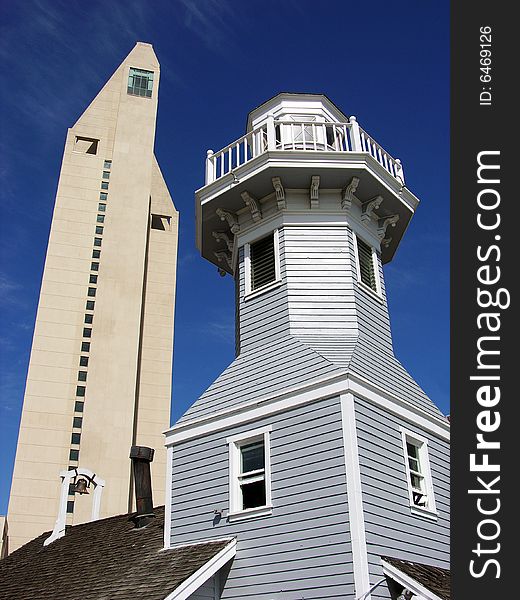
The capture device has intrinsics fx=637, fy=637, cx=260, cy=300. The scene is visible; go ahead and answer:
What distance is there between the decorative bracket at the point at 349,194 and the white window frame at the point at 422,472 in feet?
16.8

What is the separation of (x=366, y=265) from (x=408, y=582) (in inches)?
282

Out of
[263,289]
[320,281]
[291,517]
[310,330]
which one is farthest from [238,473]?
[320,281]

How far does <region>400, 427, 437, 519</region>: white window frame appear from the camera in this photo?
11.0 meters

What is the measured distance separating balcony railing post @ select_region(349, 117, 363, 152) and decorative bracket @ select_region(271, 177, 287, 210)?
1756 millimetres

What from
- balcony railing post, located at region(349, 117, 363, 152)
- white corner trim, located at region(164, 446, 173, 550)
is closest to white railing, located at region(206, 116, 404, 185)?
balcony railing post, located at region(349, 117, 363, 152)

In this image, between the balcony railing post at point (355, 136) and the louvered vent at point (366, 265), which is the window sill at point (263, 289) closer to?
the louvered vent at point (366, 265)

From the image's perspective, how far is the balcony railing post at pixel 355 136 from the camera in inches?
545

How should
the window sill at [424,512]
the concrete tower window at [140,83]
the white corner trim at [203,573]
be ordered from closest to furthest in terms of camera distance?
the white corner trim at [203,573]
the window sill at [424,512]
the concrete tower window at [140,83]

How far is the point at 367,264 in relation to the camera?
14391 mm

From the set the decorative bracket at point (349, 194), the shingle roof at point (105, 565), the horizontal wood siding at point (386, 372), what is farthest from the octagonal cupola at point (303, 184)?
the shingle roof at point (105, 565)

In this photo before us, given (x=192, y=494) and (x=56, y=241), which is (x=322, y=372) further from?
(x=56, y=241)

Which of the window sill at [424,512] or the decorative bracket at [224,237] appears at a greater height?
the decorative bracket at [224,237]

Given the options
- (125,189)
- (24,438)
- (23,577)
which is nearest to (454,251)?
(23,577)

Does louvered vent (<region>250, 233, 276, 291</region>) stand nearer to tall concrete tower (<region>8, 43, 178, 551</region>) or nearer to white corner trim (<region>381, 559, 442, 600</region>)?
white corner trim (<region>381, 559, 442, 600</region>)
